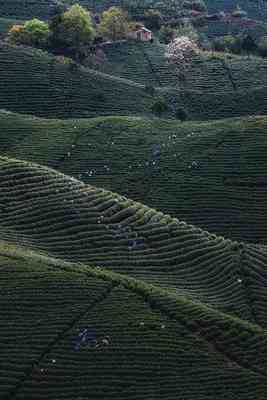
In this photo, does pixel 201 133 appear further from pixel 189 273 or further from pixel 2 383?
pixel 2 383

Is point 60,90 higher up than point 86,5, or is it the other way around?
point 86,5

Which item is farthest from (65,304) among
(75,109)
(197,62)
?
(197,62)

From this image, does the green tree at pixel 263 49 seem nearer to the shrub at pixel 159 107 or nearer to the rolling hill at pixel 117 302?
the shrub at pixel 159 107

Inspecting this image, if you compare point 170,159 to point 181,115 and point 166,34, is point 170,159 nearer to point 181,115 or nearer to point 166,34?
point 181,115

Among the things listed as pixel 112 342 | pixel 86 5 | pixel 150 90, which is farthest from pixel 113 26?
pixel 112 342

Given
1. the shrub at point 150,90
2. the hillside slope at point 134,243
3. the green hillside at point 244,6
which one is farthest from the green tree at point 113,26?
the hillside slope at point 134,243

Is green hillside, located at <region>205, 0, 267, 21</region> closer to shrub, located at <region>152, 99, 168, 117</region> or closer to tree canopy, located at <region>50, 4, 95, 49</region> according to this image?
tree canopy, located at <region>50, 4, 95, 49</region>
